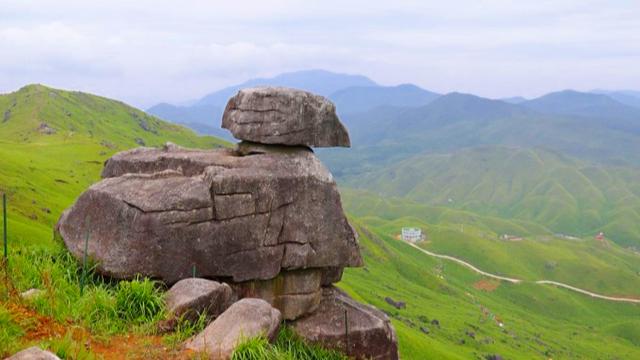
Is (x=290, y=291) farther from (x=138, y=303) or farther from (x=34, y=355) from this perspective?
(x=34, y=355)

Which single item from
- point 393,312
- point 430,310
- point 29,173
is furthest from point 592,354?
point 29,173

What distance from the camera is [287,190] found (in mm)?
29969

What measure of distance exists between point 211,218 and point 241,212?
1583 mm

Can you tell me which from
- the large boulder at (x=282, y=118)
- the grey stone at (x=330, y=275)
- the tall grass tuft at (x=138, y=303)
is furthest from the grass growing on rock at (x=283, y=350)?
the large boulder at (x=282, y=118)

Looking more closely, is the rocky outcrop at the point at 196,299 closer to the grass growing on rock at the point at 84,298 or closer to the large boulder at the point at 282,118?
the grass growing on rock at the point at 84,298

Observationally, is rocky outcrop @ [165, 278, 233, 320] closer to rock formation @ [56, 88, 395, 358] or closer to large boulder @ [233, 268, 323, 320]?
rock formation @ [56, 88, 395, 358]

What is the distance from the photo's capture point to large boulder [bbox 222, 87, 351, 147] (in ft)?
102

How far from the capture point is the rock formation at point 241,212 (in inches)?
1042

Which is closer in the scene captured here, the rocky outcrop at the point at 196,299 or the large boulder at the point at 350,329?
the rocky outcrop at the point at 196,299

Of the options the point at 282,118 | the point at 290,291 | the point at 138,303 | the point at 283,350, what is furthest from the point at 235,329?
the point at 282,118

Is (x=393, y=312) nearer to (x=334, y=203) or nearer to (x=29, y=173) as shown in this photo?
(x=29, y=173)

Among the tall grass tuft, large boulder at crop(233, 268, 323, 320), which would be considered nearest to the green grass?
the tall grass tuft

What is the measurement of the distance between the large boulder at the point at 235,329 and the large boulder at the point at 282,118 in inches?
474

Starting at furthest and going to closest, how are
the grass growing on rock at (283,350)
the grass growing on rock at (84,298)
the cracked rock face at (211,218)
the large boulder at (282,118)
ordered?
the large boulder at (282,118), the cracked rock face at (211,218), the grass growing on rock at (84,298), the grass growing on rock at (283,350)
